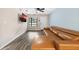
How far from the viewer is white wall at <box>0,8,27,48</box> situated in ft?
11.2

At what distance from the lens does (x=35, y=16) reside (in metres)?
2.19

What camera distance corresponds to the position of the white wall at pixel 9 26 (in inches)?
135

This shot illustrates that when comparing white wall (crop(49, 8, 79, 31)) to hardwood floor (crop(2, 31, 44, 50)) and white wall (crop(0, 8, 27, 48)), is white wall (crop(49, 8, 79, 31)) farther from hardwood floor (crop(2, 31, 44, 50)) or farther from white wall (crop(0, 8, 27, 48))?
white wall (crop(0, 8, 27, 48))

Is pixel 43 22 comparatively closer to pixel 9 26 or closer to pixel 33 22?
pixel 33 22

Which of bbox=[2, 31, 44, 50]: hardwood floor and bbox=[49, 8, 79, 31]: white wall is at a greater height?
bbox=[49, 8, 79, 31]: white wall

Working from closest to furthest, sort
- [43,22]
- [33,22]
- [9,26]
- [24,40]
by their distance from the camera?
[43,22]
[33,22]
[24,40]
[9,26]

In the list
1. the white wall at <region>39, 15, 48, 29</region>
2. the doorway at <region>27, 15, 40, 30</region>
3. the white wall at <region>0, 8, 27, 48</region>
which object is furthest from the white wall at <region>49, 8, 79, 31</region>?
the white wall at <region>0, 8, 27, 48</region>

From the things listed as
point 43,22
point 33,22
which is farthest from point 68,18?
point 33,22

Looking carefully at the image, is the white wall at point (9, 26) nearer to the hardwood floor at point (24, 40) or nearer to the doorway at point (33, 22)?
the hardwood floor at point (24, 40)

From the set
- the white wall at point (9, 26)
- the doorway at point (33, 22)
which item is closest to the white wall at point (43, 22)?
the doorway at point (33, 22)

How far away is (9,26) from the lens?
3.93m
